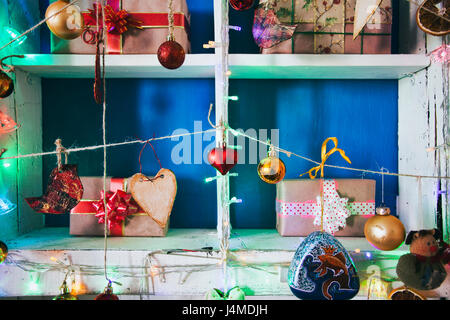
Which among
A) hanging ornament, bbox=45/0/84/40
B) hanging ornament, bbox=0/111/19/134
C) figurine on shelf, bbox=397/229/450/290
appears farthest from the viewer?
hanging ornament, bbox=0/111/19/134

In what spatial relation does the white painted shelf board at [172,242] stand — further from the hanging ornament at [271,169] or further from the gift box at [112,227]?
the hanging ornament at [271,169]

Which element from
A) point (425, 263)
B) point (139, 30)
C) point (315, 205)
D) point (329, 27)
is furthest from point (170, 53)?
point (425, 263)

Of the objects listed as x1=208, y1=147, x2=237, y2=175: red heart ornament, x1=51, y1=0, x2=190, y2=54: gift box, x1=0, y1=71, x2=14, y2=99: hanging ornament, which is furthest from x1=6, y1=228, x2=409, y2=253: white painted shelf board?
x1=51, y1=0, x2=190, y2=54: gift box

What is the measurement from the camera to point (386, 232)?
0.72 m

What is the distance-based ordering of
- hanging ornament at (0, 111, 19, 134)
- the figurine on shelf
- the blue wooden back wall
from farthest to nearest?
the blue wooden back wall < hanging ornament at (0, 111, 19, 134) < the figurine on shelf

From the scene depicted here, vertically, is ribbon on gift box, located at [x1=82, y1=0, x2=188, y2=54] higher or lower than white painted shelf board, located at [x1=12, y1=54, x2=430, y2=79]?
higher

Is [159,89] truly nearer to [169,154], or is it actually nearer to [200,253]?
[169,154]

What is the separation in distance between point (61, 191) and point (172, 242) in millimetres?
346

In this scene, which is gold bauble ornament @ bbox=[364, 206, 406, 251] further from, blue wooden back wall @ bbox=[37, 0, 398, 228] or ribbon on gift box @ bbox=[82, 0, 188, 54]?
ribbon on gift box @ bbox=[82, 0, 188, 54]

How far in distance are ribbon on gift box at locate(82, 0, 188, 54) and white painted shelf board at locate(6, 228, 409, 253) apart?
0.58m

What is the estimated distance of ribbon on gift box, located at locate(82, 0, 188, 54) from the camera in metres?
0.91
